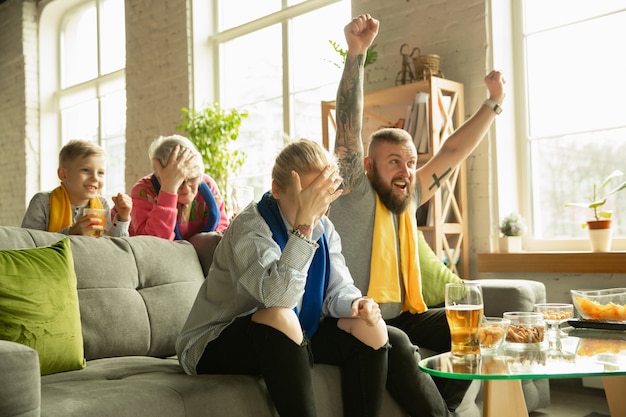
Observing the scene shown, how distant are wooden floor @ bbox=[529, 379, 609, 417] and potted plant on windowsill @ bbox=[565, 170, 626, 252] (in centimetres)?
71

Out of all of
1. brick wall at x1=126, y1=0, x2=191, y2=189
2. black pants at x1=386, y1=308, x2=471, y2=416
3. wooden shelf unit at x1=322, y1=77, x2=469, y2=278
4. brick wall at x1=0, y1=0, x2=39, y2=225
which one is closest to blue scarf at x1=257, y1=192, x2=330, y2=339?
black pants at x1=386, y1=308, x2=471, y2=416

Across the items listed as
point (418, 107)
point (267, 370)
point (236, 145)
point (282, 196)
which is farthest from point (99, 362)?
point (236, 145)

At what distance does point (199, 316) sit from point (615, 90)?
112 inches

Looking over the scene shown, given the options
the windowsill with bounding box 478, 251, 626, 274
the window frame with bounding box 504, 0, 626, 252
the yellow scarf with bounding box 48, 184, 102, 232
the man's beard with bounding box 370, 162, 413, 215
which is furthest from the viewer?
the window frame with bounding box 504, 0, 626, 252

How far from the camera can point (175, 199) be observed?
9.19ft

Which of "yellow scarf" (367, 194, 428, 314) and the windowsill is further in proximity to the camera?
the windowsill

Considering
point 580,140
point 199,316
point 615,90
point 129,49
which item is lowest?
point 199,316

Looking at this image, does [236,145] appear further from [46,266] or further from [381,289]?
[46,266]

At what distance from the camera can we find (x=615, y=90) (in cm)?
372

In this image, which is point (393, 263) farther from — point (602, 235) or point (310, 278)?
point (602, 235)

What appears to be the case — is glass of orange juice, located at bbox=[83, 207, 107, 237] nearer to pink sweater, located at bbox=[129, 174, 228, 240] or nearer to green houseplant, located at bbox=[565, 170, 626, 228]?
pink sweater, located at bbox=[129, 174, 228, 240]

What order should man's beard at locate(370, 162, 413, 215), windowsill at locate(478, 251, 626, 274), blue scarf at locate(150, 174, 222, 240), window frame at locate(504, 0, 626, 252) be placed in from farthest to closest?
1. window frame at locate(504, 0, 626, 252)
2. windowsill at locate(478, 251, 626, 274)
3. blue scarf at locate(150, 174, 222, 240)
4. man's beard at locate(370, 162, 413, 215)

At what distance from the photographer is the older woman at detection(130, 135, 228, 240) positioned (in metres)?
2.79

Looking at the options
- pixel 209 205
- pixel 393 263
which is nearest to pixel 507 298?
pixel 393 263
